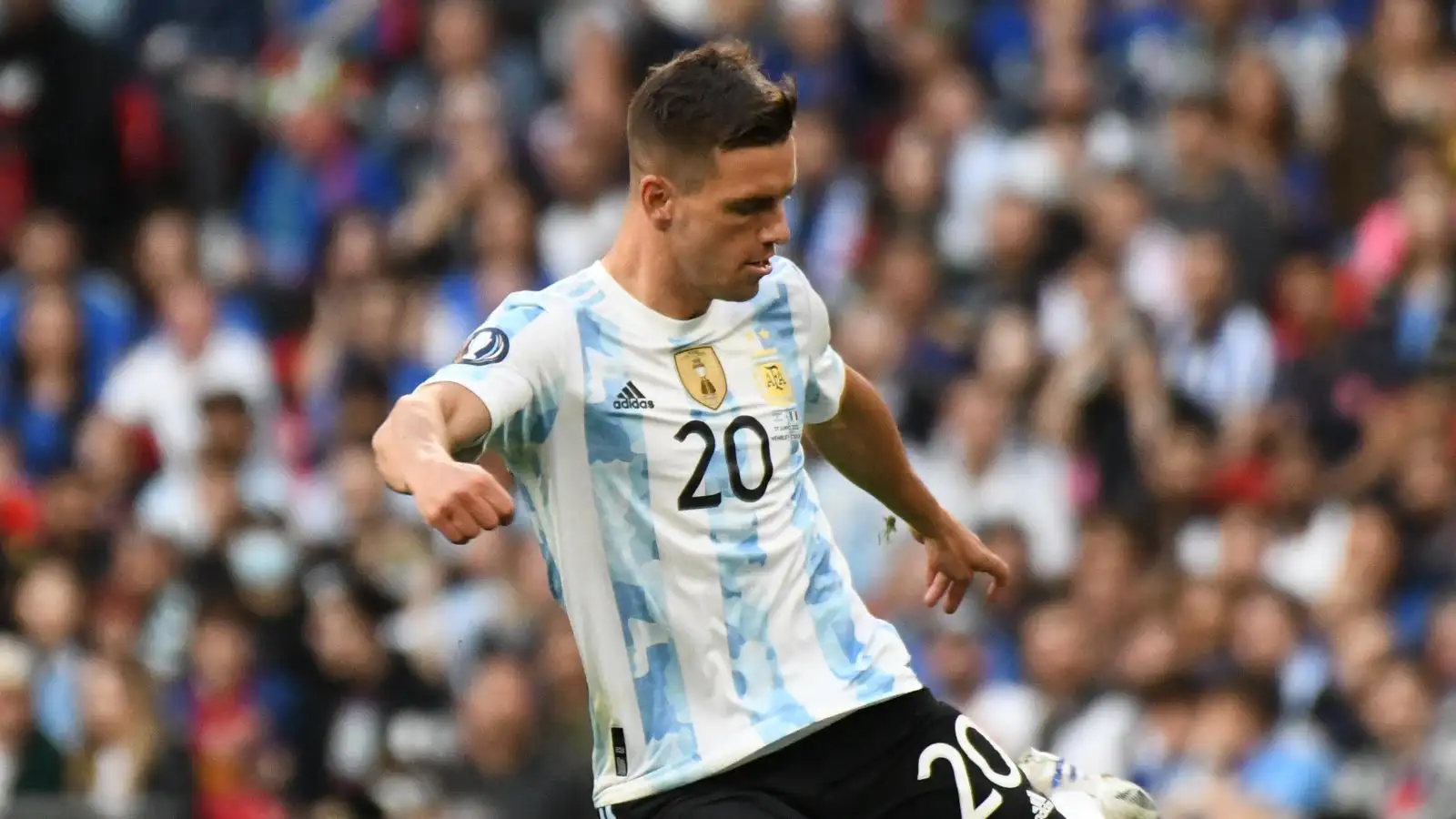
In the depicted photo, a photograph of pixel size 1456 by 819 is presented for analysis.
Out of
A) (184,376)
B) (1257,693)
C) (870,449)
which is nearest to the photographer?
(870,449)

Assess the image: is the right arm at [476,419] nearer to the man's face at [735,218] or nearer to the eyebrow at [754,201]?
the man's face at [735,218]

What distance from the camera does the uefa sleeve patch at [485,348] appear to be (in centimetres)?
559

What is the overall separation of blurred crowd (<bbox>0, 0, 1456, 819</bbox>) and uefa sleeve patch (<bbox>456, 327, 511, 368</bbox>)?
17.5 feet

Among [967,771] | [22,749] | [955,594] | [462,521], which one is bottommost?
[22,749]

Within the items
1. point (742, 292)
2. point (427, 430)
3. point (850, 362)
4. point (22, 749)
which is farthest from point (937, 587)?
point (22, 749)

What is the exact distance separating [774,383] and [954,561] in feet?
3.04

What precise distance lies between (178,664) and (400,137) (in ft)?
13.6

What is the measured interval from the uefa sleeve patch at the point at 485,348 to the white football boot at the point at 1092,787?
1.73m

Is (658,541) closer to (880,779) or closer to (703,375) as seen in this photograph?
(703,375)

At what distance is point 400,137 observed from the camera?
1573cm

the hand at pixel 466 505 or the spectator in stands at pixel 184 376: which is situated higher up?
the hand at pixel 466 505

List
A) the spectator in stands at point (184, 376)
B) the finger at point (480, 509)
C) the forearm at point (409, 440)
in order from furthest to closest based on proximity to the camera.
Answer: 1. the spectator in stands at point (184, 376)
2. the forearm at point (409, 440)
3. the finger at point (480, 509)

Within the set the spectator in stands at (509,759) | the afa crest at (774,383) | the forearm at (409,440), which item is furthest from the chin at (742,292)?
the spectator in stands at (509,759)

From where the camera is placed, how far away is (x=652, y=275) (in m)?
5.93
